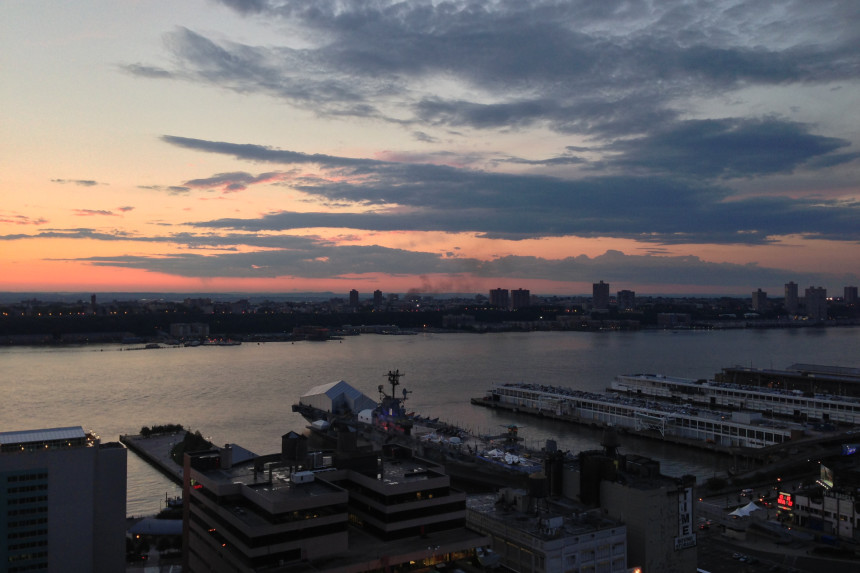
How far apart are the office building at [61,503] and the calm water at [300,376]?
3.74 metres

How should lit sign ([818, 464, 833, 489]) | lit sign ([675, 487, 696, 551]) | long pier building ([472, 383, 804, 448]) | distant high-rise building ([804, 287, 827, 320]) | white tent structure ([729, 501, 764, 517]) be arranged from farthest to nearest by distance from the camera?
distant high-rise building ([804, 287, 827, 320]), long pier building ([472, 383, 804, 448]), lit sign ([818, 464, 833, 489]), white tent structure ([729, 501, 764, 517]), lit sign ([675, 487, 696, 551])

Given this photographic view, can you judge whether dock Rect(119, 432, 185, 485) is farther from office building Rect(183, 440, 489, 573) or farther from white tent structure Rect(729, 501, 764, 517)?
white tent structure Rect(729, 501, 764, 517)

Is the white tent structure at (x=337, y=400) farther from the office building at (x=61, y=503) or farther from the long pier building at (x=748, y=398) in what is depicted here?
the long pier building at (x=748, y=398)

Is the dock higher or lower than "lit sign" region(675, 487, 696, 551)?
lower

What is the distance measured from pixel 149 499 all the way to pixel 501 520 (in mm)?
7200

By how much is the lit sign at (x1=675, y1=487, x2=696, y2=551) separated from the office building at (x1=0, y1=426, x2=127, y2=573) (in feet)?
21.3

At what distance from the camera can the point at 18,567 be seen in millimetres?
7352

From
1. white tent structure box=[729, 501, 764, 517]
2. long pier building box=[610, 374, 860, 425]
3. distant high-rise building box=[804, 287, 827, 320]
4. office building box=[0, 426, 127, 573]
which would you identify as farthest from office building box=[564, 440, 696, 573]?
distant high-rise building box=[804, 287, 827, 320]

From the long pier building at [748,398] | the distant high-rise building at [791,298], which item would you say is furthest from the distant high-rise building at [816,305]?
the long pier building at [748,398]

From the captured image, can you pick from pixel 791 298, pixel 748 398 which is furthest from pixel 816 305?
pixel 748 398

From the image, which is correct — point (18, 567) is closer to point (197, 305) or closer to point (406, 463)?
point (406, 463)

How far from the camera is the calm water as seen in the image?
56.4 feet

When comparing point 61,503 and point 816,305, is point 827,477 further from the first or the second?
point 816,305

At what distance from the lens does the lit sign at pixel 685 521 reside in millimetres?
7887
